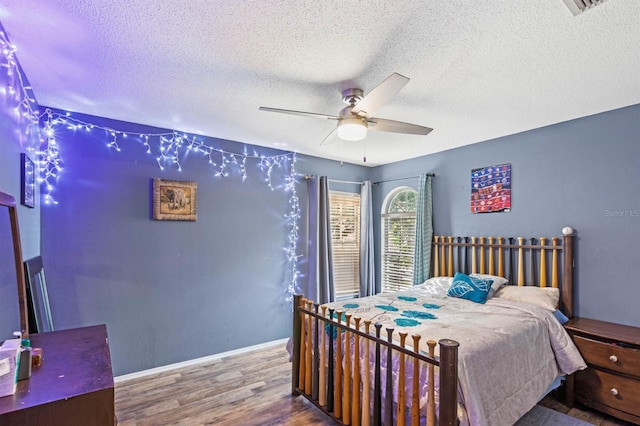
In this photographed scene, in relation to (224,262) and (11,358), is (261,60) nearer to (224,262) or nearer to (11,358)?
(11,358)

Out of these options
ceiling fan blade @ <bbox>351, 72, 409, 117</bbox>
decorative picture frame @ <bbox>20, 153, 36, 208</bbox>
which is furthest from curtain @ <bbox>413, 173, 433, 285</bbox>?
decorative picture frame @ <bbox>20, 153, 36, 208</bbox>

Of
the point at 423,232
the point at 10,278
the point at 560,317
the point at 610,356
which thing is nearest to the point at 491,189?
the point at 423,232

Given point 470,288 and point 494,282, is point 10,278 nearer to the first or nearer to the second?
point 470,288

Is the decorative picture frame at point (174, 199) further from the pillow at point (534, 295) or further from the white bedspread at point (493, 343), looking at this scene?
the pillow at point (534, 295)

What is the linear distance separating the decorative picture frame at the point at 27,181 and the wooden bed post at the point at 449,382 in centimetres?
284

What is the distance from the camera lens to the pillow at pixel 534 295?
113 inches

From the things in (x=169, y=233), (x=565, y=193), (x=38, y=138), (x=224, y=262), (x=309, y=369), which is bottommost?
(x=309, y=369)

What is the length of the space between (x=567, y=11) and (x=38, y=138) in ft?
12.6

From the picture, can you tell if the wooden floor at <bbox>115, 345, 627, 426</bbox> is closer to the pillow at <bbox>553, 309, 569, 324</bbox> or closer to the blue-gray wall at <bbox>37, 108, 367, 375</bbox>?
the blue-gray wall at <bbox>37, 108, 367, 375</bbox>

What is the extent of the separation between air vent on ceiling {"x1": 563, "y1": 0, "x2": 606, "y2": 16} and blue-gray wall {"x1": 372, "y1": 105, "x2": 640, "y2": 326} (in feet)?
6.13

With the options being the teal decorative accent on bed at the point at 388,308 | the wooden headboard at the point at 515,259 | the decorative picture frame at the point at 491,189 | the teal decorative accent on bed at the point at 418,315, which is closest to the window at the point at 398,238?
the wooden headboard at the point at 515,259

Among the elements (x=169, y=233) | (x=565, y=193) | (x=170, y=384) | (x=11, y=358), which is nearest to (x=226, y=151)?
(x=169, y=233)

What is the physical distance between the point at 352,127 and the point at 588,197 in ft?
7.88

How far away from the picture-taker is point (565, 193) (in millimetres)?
3094
